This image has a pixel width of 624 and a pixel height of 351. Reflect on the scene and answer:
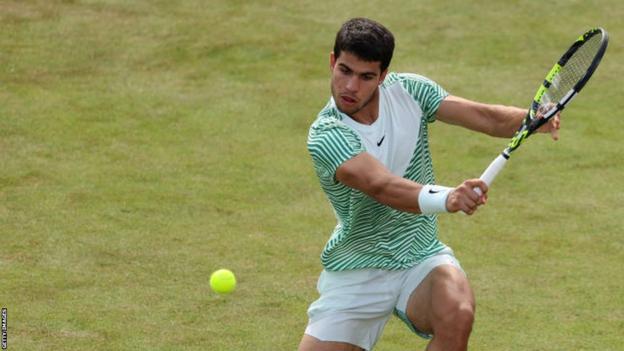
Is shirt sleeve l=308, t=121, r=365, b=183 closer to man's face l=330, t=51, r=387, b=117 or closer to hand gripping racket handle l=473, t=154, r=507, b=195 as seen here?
man's face l=330, t=51, r=387, b=117

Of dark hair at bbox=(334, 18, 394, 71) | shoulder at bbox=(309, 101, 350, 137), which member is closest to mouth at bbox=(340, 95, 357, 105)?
shoulder at bbox=(309, 101, 350, 137)

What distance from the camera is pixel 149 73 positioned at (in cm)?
1631

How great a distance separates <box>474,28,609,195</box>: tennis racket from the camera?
751cm

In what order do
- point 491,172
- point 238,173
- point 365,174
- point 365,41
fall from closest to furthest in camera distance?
1. point 491,172
2. point 365,174
3. point 365,41
4. point 238,173

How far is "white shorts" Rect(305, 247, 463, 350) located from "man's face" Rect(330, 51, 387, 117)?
3.44ft

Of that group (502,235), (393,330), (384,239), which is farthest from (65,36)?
(384,239)

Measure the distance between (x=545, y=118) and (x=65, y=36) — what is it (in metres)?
10.9

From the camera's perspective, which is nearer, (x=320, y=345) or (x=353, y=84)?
(x=353, y=84)

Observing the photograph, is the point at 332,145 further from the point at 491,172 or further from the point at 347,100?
the point at 491,172

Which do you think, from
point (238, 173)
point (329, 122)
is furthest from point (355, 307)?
point (238, 173)

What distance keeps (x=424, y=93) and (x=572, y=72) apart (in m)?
0.93

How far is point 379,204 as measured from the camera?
25.2 ft

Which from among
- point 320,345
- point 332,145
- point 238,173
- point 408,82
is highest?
point 408,82

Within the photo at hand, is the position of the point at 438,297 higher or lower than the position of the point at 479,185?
lower
